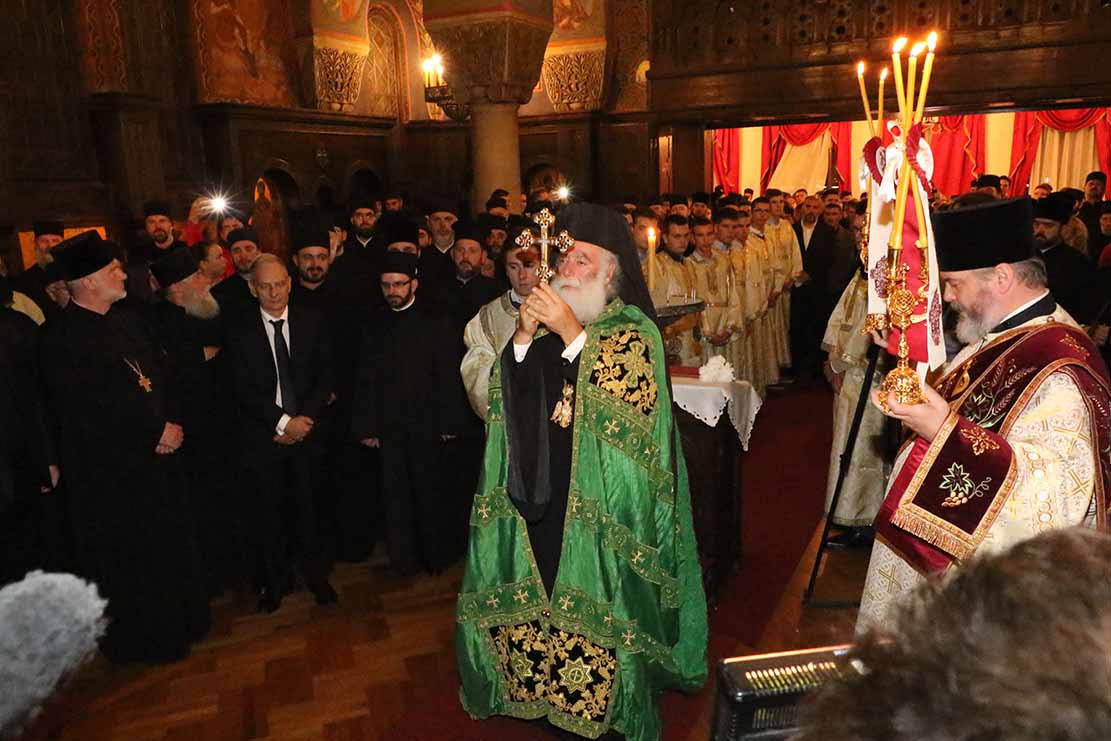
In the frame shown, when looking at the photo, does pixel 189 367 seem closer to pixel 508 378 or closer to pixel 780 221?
pixel 508 378

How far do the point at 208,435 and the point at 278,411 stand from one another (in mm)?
465

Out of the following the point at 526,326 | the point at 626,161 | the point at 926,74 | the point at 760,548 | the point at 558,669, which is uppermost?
the point at 626,161

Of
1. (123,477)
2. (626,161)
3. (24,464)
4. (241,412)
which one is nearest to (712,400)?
(241,412)

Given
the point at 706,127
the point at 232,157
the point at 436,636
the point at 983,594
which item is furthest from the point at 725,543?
the point at 706,127

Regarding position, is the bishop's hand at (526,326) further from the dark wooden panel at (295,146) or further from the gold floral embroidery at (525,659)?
the dark wooden panel at (295,146)

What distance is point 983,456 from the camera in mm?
2002

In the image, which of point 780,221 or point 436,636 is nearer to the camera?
point 436,636

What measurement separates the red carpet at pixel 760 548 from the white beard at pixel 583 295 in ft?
4.05

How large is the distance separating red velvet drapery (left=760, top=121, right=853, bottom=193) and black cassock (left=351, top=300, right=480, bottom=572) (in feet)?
44.4

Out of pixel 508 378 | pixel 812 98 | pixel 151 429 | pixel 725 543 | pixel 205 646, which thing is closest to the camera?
pixel 508 378

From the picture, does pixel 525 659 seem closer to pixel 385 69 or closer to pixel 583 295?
pixel 583 295

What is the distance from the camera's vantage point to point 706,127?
12992 millimetres

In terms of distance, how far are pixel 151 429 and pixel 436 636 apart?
5.19 ft

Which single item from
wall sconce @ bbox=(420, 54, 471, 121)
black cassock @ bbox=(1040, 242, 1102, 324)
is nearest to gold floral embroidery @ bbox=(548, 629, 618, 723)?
black cassock @ bbox=(1040, 242, 1102, 324)
